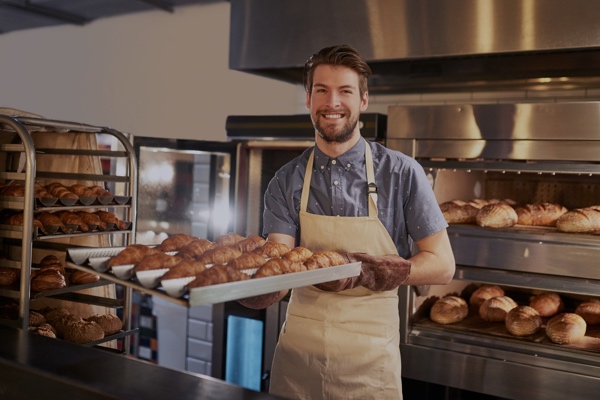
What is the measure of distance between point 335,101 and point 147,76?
11.3 ft

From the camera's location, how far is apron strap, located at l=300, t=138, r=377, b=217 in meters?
2.23

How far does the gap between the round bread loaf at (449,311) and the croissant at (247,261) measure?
155 cm

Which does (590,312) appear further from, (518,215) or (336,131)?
(336,131)

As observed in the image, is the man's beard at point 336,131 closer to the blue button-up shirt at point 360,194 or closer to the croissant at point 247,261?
the blue button-up shirt at point 360,194

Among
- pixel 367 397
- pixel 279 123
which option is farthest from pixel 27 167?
pixel 279 123

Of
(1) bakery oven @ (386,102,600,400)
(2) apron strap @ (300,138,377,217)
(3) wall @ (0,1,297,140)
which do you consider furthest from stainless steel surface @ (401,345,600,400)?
(3) wall @ (0,1,297,140)

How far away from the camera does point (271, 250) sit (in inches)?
72.9

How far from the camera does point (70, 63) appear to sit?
5.79 m

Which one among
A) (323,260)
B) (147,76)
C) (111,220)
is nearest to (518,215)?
(323,260)

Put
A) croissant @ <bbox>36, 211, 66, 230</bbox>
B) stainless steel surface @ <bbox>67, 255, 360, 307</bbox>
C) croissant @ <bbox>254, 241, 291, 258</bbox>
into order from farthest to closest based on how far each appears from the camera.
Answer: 1. croissant @ <bbox>36, 211, 66, 230</bbox>
2. croissant @ <bbox>254, 241, 291, 258</bbox>
3. stainless steel surface @ <bbox>67, 255, 360, 307</bbox>

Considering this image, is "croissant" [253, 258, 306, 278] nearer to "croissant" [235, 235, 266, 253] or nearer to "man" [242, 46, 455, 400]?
"croissant" [235, 235, 266, 253]

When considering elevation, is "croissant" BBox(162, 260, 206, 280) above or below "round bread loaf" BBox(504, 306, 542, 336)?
above

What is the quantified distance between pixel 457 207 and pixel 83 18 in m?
3.76

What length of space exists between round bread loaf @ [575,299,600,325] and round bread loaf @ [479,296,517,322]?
0.94ft
